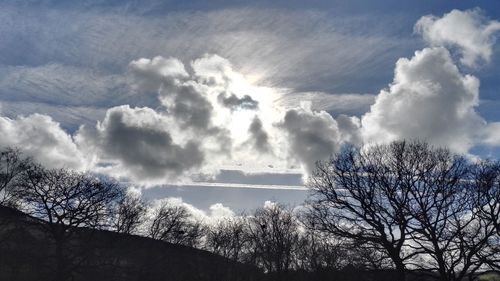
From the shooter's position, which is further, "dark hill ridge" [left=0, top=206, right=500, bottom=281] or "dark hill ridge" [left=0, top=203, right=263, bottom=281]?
"dark hill ridge" [left=0, top=203, right=263, bottom=281]

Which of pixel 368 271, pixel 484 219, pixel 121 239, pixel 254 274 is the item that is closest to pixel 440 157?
pixel 484 219

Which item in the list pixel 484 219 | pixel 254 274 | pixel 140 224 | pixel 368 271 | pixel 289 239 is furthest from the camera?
pixel 289 239

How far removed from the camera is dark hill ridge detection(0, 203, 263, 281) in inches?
1805

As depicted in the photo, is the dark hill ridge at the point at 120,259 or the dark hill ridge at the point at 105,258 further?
the dark hill ridge at the point at 105,258

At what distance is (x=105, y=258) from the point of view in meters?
56.4

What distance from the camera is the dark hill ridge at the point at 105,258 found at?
45844 mm

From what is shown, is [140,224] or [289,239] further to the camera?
[289,239]

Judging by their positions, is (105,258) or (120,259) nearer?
(105,258)

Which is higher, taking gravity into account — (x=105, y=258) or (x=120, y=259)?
(x=120, y=259)

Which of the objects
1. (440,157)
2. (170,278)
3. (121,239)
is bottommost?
(170,278)

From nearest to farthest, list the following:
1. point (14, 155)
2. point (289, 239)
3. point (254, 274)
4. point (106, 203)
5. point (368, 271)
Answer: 1. point (368, 271)
2. point (14, 155)
3. point (106, 203)
4. point (254, 274)
5. point (289, 239)

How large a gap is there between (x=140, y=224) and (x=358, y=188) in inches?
1459

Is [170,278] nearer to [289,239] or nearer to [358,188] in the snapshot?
[289,239]

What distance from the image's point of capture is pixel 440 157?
98.3 feet
